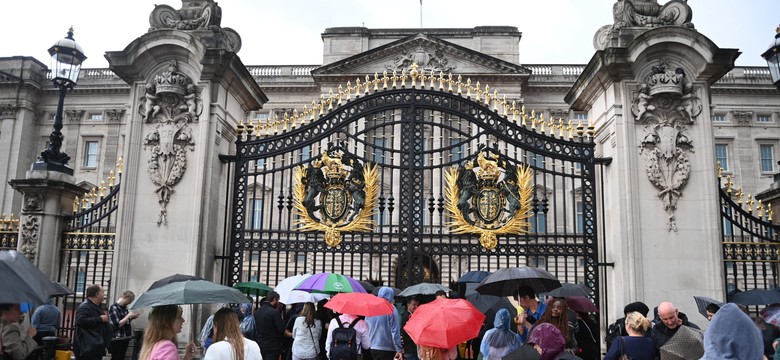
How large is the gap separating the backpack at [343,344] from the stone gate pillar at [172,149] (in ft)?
10.8

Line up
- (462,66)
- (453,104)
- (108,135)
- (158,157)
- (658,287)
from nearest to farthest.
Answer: (658,287), (158,157), (453,104), (462,66), (108,135)

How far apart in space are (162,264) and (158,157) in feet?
6.15

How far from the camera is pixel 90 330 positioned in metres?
8.37

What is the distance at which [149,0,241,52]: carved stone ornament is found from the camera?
12.0m

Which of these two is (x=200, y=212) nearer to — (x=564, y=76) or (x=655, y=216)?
(x=655, y=216)

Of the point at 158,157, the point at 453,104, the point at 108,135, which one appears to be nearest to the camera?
the point at 158,157

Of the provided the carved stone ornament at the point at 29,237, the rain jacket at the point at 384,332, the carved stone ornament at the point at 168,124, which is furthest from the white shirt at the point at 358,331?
the carved stone ornament at the point at 29,237

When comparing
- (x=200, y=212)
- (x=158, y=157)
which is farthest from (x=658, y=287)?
(x=158, y=157)

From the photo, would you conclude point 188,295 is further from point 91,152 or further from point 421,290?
point 91,152

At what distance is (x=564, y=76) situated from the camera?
36844 mm

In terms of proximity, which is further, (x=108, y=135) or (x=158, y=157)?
(x=108, y=135)

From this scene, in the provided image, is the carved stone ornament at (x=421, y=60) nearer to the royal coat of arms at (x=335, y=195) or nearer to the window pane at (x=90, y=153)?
the window pane at (x=90, y=153)

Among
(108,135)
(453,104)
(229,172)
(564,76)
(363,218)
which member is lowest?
(363,218)

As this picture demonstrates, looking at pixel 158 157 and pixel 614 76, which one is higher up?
pixel 614 76
